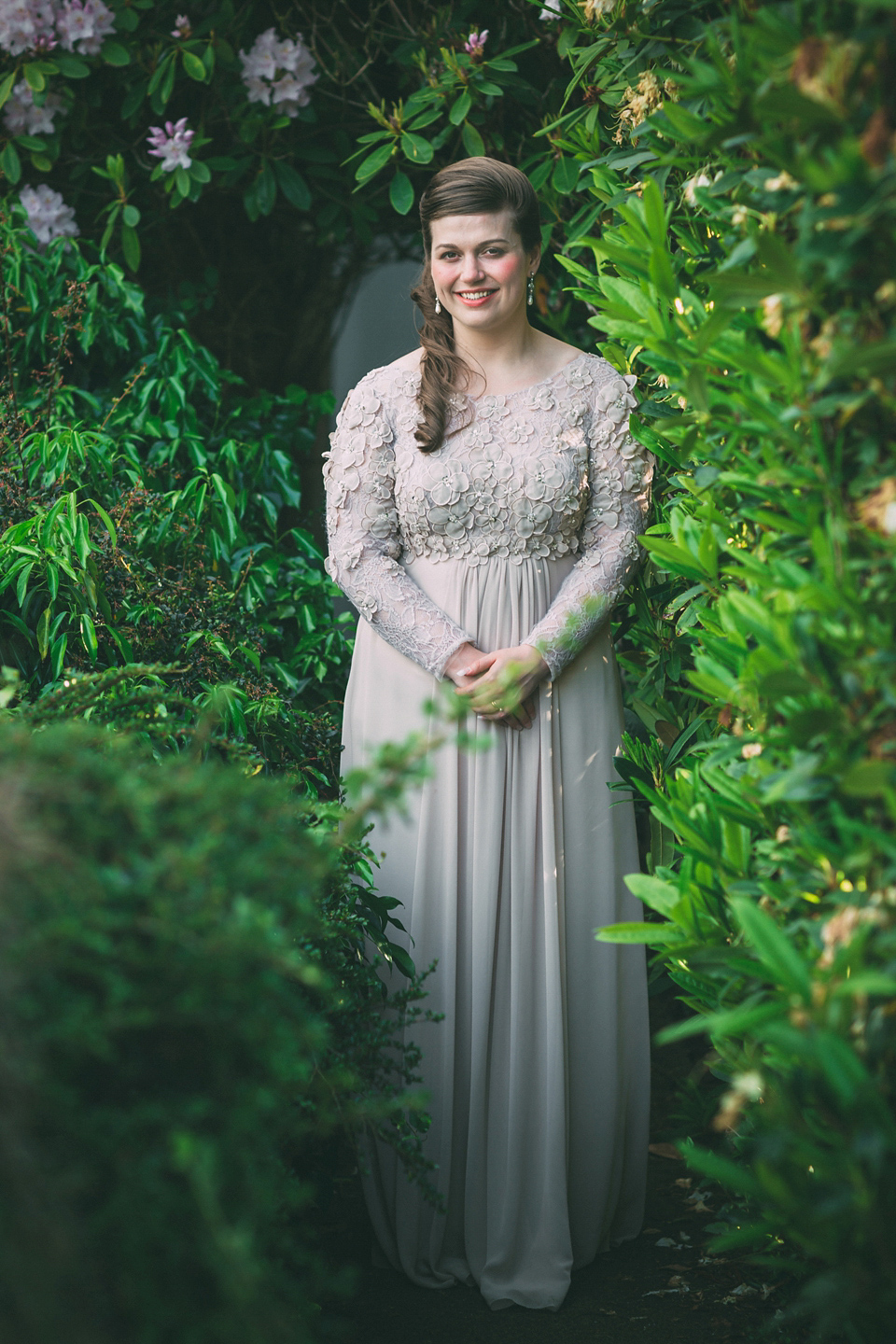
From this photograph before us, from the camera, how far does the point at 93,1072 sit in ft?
3.32

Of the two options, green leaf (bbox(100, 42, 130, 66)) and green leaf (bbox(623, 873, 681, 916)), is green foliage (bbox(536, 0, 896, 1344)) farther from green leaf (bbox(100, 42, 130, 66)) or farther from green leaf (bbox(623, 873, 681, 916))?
green leaf (bbox(100, 42, 130, 66))

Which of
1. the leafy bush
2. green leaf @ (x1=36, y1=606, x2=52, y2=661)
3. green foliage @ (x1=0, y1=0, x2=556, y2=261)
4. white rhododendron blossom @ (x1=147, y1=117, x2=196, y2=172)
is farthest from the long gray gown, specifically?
white rhododendron blossom @ (x1=147, y1=117, x2=196, y2=172)

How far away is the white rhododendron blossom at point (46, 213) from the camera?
312 cm

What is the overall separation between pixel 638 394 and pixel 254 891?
5.00 feet

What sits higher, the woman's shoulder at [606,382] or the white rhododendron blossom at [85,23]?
the white rhododendron blossom at [85,23]

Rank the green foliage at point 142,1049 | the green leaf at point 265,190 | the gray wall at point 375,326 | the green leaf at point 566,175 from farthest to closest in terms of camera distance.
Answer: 1. the gray wall at point 375,326
2. the green leaf at point 265,190
3. the green leaf at point 566,175
4. the green foliage at point 142,1049

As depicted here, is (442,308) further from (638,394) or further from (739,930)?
(739,930)

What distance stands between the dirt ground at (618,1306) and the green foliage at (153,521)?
997mm

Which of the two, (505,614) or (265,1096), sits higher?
(505,614)

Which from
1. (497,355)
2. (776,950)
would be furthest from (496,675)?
(776,950)

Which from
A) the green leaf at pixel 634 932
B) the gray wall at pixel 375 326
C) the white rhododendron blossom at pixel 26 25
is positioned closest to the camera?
the green leaf at pixel 634 932

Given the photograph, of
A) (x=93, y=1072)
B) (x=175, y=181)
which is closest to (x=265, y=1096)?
(x=93, y=1072)

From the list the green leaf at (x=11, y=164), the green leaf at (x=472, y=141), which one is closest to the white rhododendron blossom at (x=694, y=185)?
the green leaf at (x=472, y=141)

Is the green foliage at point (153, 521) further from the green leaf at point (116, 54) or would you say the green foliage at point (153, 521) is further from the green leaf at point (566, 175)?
the green leaf at point (566, 175)
